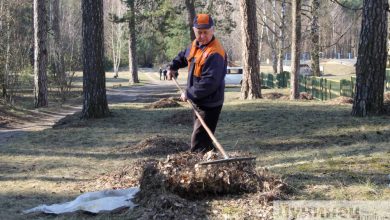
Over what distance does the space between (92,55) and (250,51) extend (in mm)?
5628

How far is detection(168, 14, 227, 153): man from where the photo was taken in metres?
5.44

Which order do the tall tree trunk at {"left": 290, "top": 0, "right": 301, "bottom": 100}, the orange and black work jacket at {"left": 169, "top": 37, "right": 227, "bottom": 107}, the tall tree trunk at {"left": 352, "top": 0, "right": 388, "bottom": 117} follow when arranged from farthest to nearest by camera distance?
the tall tree trunk at {"left": 290, "top": 0, "right": 301, "bottom": 100}, the tall tree trunk at {"left": 352, "top": 0, "right": 388, "bottom": 117}, the orange and black work jacket at {"left": 169, "top": 37, "right": 227, "bottom": 107}

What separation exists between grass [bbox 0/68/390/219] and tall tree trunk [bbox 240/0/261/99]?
2.15 metres

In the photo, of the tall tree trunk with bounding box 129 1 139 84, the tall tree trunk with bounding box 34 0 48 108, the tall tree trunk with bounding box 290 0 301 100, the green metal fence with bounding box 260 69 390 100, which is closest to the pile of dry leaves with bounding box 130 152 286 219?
the tall tree trunk with bounding box 34 0 48 108

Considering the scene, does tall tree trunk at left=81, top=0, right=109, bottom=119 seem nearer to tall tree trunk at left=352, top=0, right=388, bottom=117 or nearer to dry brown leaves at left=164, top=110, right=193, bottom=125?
dry brown leaves at left=164, top=110, right=193, bottom=125

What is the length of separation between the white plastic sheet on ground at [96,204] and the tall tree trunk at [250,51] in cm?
1179

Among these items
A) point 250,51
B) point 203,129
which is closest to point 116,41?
point 250,51

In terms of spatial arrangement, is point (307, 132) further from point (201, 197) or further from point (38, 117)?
point (38, 117)

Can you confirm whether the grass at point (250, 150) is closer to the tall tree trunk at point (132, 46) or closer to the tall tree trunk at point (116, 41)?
the tall tree trunk at point (132, 46)

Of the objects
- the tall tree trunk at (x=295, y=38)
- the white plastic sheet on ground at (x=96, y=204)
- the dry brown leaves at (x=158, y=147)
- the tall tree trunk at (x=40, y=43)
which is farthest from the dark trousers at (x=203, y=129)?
the tall tree trunk at (x=295, y=38)

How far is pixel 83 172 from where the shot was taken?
25.7 ft

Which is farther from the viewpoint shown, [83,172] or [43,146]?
[43,146]

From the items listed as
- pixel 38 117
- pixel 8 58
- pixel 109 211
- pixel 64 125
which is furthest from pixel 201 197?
pixel 8 58

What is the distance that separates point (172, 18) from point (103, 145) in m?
25.7
